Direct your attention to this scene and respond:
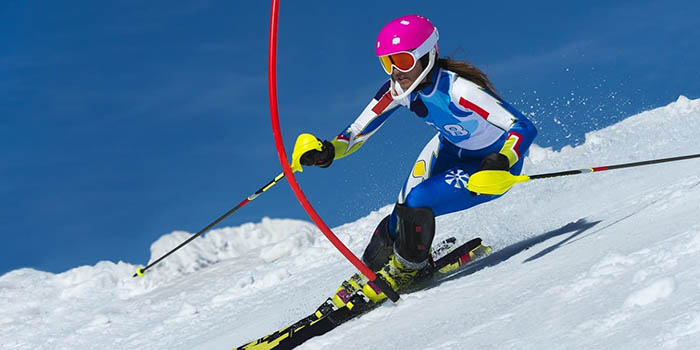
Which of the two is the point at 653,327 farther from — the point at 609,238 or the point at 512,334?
the point at 609,238

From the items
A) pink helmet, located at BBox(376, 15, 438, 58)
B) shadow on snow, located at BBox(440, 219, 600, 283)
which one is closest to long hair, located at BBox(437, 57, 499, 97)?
pink helmet, located at BBox(376, 15, 438, 58)

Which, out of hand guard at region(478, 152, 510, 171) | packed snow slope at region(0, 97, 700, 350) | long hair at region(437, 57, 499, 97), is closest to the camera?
packed snow slope at region(0, 97, 700, 350)

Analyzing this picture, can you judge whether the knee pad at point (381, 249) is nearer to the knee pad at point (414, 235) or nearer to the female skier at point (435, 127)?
the female skier at point (435, 127)

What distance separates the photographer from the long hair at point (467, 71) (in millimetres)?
4980

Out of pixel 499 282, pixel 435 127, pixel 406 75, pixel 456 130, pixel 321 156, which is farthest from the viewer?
pixel 321 156

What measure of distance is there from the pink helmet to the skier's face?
112 mm

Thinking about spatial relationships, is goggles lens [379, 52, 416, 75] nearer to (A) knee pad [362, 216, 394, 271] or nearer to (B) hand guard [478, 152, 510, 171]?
(B) hand guard [478, 152, 510, 171]

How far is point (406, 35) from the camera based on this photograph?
15.6 ft

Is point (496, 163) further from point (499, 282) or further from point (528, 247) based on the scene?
point (528, 247)

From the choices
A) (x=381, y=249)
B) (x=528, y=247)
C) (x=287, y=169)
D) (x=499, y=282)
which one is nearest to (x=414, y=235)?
(x=381, y=249)

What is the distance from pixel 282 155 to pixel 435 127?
105 centimetres

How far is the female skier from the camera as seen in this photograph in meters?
4.76

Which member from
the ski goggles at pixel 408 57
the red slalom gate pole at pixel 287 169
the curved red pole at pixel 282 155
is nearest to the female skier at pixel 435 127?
the ski goggles at pixel 408 57

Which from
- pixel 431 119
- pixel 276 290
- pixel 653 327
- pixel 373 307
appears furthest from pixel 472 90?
pixel 276 290
